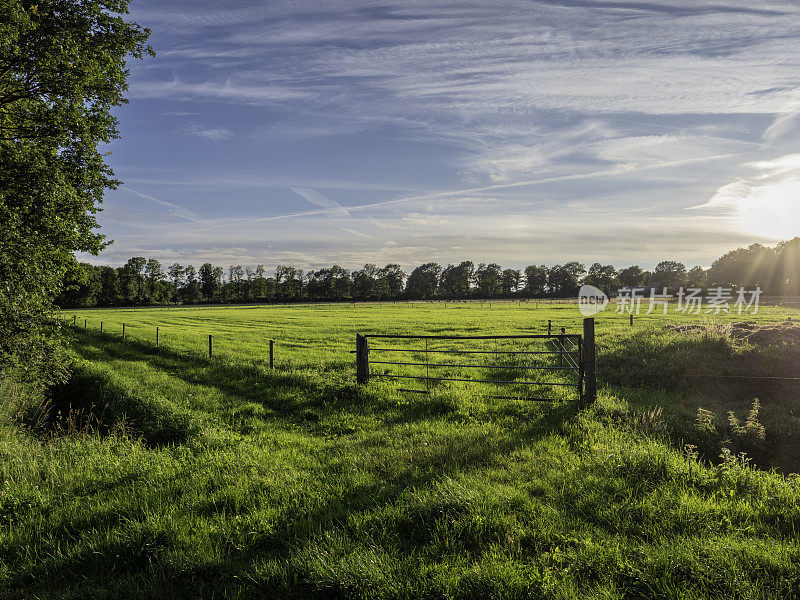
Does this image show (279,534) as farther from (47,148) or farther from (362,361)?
(47,148)

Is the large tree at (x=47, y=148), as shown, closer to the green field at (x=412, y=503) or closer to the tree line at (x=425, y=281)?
the green field at (x=412, y=503)

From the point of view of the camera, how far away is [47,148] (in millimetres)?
12344


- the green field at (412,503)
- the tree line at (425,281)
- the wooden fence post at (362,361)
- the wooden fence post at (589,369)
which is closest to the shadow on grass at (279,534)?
the green field at (412,503)

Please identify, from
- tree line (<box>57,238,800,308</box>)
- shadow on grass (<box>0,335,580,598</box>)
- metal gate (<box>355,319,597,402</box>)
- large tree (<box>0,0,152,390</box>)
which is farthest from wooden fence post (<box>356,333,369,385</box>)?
tree line (<box>57,238,800,308</box>)

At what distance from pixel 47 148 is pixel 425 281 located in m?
160

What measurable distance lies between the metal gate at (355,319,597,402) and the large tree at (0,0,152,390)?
9584 mm

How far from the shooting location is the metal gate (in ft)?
32.4

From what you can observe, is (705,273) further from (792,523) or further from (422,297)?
(792,523)

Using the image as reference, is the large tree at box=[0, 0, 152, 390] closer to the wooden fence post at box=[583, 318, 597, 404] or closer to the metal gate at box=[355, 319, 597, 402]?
the metal gate at box=[355, 319, 597, 402]

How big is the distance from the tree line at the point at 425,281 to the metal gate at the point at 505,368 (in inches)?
4557

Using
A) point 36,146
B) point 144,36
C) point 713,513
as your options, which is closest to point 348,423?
point 713,513

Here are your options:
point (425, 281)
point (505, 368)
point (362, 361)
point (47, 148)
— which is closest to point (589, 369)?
point (505, 368)

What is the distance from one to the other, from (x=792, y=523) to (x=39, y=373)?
706 inches

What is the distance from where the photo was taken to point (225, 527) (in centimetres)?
510
